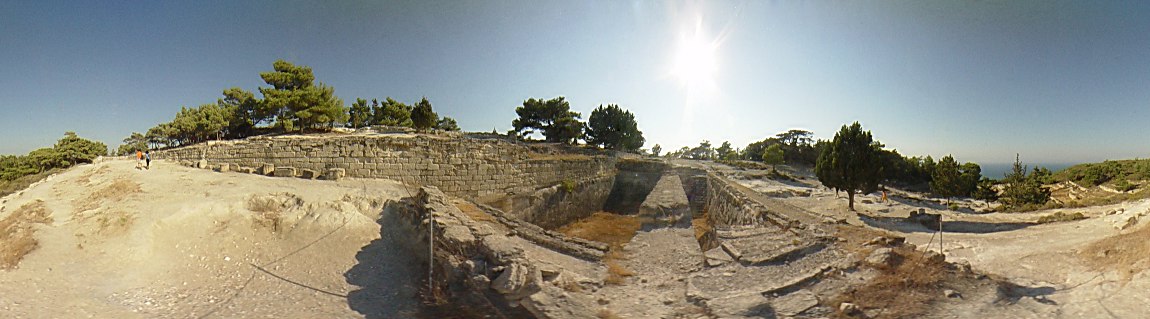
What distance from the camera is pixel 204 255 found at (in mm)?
7324

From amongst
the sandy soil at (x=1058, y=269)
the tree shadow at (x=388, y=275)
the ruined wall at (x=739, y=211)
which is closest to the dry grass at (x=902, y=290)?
the sandy soil at (x=1058, y=269)

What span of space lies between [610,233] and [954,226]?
10.2 meters

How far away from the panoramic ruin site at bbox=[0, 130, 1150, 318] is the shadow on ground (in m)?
0.06

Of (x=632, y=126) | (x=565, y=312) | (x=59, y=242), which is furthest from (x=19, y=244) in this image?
(x=632, y=126)

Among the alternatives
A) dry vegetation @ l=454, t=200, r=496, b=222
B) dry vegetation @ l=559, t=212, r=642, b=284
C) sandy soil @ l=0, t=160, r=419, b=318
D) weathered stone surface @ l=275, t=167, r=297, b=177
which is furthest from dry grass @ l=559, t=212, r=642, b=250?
weathered stone surface @ l=275, t=167, r=297, b=177

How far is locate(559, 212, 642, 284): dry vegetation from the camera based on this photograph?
6787 millimetres

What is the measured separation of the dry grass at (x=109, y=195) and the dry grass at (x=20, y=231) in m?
0.47

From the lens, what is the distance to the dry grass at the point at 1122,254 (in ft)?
16.8

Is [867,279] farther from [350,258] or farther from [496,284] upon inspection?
[350,258]

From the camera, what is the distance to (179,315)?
5562mm

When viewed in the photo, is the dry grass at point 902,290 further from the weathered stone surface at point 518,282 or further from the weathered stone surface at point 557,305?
the weathered stone surface at point 518,282

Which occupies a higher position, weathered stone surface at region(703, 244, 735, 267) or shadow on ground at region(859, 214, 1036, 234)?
weathered stone surface at region(703, 244, 735, 267)

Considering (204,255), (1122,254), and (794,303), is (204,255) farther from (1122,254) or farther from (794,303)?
(1122,254)

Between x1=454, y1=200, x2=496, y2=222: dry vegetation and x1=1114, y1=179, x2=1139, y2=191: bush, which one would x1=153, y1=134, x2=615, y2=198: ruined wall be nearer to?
x1=454, y1=200, x2=496, y2=222: dry vegetation
